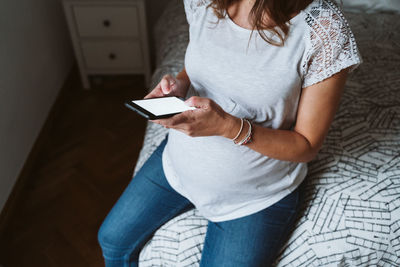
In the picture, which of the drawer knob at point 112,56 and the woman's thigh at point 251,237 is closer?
the woman's thigh at point 251,237

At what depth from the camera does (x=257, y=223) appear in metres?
0.72

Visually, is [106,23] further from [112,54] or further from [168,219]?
[168,219]

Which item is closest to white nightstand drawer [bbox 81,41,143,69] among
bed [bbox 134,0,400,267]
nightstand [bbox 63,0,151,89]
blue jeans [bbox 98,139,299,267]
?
nightstand [bbox 63,0,151,89]

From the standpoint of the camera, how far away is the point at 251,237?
71 cm

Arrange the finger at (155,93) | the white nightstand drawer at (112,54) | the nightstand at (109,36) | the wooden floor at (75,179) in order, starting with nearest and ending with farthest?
the finger at (155,93), the wooden floor at (75,179), the nightstand at (109,36), the white nightstand drawer at (112,54)

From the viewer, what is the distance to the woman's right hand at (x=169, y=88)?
0.69 meters

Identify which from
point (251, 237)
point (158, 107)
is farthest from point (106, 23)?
point (251, 237)

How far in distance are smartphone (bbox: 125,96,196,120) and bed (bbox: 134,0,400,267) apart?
339mm

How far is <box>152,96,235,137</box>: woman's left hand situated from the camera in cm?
57

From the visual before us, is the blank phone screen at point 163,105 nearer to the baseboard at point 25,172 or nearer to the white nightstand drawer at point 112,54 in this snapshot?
the baseboard at point 25,172

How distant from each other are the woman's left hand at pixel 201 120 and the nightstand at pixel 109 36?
1.28 meters

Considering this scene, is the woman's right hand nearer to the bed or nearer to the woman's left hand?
the woman's left hand

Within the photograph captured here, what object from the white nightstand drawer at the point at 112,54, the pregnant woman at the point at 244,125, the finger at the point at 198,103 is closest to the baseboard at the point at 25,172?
the white nightstand drawer at the point at 112,54

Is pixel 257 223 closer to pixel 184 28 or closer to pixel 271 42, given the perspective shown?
pixel 271 42
